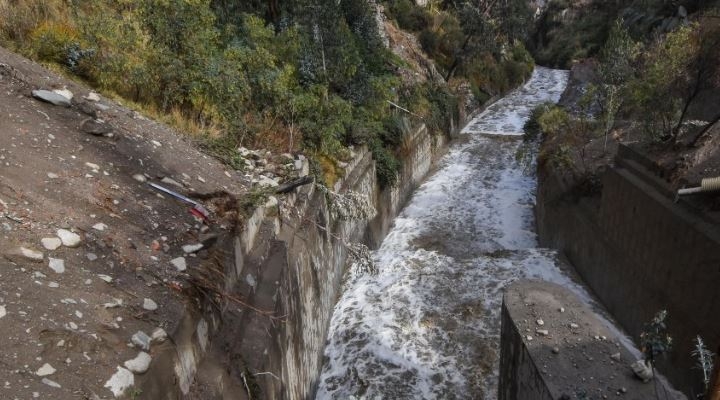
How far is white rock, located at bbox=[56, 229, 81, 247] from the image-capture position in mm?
3832

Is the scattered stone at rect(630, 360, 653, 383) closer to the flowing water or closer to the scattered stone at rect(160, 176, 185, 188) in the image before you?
the flowing water

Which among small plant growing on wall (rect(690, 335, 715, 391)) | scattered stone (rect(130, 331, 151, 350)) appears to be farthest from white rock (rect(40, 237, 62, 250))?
small plant growing on wall (rect(690, 335, 715, 391))

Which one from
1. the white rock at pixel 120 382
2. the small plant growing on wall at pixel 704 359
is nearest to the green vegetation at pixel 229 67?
the white rock at pixel 120 382

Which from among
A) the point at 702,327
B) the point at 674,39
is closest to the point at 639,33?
the point at 674,39

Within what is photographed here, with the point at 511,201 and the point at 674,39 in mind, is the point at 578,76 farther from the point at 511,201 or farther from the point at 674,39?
the point at 674,39

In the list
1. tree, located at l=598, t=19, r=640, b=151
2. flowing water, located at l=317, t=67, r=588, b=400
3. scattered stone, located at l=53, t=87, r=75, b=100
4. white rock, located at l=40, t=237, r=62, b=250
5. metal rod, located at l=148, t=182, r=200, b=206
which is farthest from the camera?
tree, located at l=598, t=19, r=640, b=151

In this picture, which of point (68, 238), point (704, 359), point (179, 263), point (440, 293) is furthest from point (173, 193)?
point (440, 293)

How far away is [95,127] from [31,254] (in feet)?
7.69

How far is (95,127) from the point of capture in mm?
5379

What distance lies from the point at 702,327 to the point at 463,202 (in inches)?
354

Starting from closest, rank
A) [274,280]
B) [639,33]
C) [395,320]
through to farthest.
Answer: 1. [274,280]
2. [395,320]
3. [639,33]

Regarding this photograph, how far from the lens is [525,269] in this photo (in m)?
10.9

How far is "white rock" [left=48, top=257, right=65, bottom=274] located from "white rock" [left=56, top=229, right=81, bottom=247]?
0.20 meters

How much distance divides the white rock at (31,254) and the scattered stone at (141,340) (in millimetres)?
1039
